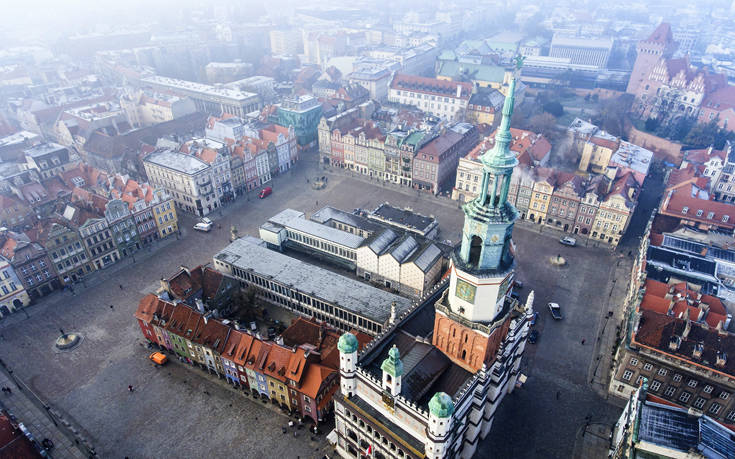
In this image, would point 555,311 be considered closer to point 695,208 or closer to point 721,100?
point 695,208

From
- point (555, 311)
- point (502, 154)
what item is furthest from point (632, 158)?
A: point (502, 154)

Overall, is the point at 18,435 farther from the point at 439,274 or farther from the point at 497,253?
the point at 439,274

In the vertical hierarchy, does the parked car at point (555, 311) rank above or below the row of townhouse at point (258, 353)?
below

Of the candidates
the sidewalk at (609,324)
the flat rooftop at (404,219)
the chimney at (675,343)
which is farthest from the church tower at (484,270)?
the flat rooftop at (404,219)

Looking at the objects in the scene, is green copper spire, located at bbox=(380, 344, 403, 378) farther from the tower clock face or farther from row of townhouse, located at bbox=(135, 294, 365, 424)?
row of townhouse, located at bbox=(135, 294, 365, 424)

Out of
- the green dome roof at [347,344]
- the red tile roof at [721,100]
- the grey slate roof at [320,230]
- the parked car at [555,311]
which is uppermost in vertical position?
the green dome roof at [347,344]

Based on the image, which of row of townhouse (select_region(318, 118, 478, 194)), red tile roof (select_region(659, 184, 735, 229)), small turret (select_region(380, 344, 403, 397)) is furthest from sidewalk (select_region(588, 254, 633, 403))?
row of townhouse (select_region(318, 118, 478, 194))

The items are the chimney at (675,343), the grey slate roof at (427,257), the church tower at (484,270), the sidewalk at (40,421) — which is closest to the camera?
the church tower at (484,270)

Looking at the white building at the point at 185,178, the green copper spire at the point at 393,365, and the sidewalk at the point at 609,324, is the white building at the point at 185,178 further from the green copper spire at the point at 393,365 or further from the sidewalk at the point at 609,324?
the sidewalk at the point at 609,324
